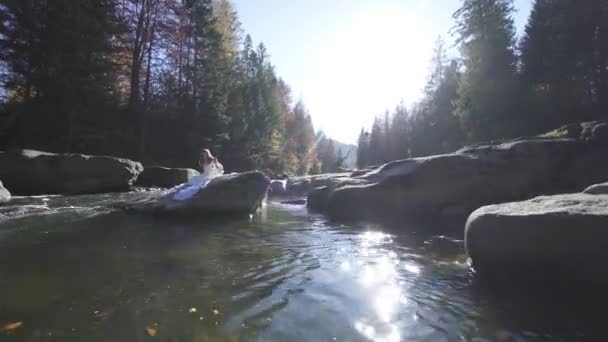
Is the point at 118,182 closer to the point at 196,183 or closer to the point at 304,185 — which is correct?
the point at 196,183

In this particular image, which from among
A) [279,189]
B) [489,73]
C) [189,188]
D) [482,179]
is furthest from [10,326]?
[489,73]

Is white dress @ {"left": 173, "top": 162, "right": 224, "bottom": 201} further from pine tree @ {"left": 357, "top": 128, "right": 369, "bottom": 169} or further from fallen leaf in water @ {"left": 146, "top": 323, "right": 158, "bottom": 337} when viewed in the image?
pine tree @ {"left": 357, "top": 128, "right": 369, "bottom": 169}

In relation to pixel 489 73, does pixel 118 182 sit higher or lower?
lower

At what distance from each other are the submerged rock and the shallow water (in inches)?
122

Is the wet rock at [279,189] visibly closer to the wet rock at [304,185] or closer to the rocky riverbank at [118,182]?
the wet rock at [304,185]

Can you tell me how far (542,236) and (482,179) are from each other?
6.23m

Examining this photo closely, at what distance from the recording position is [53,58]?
18.0 metres

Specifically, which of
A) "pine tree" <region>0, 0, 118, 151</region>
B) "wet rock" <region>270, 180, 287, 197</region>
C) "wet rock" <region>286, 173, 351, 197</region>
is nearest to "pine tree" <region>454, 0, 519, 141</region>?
"wet rock" <region>286, 173, 351, 197</region>

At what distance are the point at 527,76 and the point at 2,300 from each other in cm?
2987

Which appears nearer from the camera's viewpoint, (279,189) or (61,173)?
(61,173)

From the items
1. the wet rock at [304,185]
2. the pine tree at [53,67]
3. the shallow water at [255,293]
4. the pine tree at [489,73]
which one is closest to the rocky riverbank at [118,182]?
the shallow water at [255,293]

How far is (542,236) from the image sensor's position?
157 inches

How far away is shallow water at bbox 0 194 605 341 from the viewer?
303 centimetres

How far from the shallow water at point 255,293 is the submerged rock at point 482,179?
311cm
